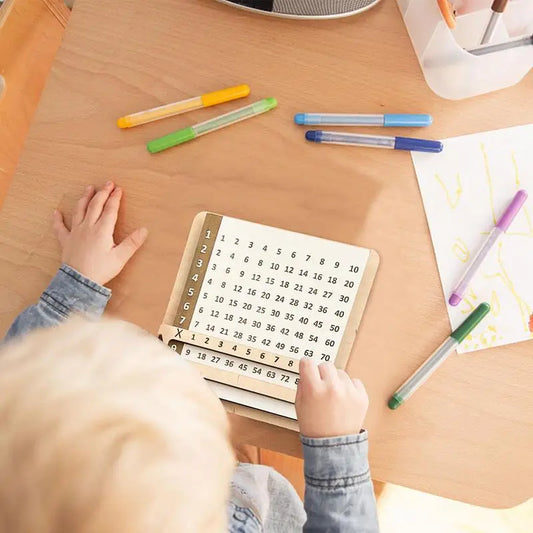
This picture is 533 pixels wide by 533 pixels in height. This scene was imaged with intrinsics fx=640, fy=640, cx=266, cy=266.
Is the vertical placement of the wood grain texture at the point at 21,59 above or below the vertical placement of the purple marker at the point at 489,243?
above

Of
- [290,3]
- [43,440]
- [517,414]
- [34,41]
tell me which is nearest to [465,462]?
[517,414]

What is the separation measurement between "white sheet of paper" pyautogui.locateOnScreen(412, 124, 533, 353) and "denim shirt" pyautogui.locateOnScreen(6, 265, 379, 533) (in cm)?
16

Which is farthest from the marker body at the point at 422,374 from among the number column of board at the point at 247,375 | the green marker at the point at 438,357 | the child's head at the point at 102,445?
the child's head at the point at 102,445

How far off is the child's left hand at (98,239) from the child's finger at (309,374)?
221mm

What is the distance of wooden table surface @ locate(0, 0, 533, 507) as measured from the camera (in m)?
0.63

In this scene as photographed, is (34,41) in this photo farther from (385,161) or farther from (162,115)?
(385,161)

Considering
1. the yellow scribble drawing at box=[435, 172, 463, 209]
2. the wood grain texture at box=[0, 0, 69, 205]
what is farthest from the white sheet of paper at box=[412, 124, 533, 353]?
the wood grain texture at box=[0, 0, 69, 205]

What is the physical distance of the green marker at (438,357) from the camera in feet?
2.07

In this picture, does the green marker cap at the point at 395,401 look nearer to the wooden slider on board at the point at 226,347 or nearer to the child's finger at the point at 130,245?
the wooden slider on board at the point at 226,347

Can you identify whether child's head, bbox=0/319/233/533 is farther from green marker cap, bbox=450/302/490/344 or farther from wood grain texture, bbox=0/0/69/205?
wood grain texture, bbox=0/0/69/205

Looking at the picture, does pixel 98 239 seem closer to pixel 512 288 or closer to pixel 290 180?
pixel 290 180

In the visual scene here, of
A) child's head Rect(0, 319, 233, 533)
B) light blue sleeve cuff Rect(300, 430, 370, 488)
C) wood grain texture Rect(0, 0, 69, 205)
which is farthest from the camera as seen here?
wood grain texture Rect(0, 0, 69, 205)

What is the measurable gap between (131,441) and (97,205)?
1.05 feet

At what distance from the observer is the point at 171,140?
697mm
